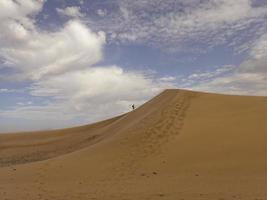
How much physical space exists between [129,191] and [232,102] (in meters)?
11.8

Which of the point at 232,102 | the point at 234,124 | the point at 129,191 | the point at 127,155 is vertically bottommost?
the point at 129,191

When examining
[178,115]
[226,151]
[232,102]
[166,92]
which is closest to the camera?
[226,151]

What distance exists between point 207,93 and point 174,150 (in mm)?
9318

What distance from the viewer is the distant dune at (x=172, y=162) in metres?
9.77

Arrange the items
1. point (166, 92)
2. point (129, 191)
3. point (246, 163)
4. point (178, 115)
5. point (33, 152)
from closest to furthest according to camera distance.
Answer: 1. point (129, 191)
2. point (246, 163)
3. point (178, 115)
4. point (166, 92)
5. point (33, 152)

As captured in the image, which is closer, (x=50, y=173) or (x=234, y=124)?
(x=50, y=173)

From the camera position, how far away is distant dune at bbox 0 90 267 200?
9773mm

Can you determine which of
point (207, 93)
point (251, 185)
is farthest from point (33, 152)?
point (251, 185)

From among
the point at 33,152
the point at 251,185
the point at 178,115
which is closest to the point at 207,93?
the point at 178,115

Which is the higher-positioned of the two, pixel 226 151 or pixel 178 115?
pixel 178 115

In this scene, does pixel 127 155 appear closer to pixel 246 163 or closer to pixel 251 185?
pixel 246 163

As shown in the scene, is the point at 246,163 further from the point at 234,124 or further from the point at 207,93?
the point at 207,93

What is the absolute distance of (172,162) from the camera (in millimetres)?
13227

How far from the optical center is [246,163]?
12500mm
